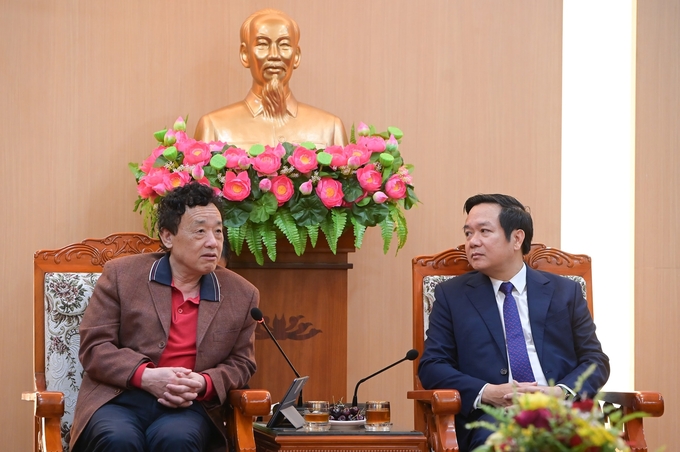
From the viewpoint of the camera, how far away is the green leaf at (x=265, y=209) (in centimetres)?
319

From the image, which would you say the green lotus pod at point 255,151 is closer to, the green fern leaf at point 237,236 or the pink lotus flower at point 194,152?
the pink lotus flower at point 194,152

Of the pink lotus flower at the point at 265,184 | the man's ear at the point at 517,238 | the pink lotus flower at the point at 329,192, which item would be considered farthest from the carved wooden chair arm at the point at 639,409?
the pink lotus flower at the point at 265,184

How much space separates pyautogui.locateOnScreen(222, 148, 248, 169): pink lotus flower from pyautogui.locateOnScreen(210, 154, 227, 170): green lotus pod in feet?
0.05

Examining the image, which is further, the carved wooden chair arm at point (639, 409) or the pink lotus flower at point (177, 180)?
the pink lotus flower at point (177, 180)

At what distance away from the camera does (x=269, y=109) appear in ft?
12.0

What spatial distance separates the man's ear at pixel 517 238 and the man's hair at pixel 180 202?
41.1 inches

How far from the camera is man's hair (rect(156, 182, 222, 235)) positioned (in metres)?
2.93

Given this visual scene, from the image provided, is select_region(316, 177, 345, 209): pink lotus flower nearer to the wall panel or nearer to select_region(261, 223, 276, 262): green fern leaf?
select_region(261, 223, 276, 262): green fern leaf

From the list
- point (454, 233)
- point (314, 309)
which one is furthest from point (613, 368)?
point (314, 309)

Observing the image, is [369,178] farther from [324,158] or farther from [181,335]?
[181,335]

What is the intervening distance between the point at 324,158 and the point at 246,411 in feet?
3.14

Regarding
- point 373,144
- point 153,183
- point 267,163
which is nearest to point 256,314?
point 267,163

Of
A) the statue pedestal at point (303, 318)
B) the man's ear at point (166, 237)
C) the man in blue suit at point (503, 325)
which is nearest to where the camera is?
the man's ear at point (166, 237)

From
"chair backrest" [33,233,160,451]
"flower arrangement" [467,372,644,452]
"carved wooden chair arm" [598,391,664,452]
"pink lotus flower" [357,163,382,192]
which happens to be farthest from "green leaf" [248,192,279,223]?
"flower arrangement" [467,372,644,452]
